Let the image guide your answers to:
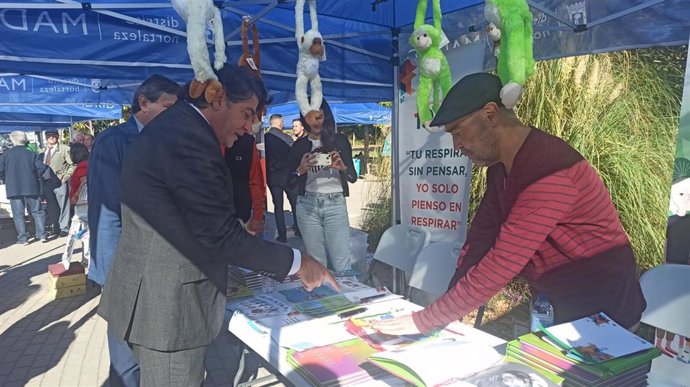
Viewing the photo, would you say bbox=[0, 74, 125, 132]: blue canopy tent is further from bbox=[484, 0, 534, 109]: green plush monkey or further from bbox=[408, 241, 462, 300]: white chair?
bbox=[484, 0, 534, 109]: green plush monkey

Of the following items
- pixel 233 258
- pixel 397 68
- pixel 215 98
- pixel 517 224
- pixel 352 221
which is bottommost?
pixel 352 221

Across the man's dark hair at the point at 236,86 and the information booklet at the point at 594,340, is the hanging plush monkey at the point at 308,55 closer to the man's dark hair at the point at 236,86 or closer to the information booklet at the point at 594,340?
the man's dark hair at the point at 236,86

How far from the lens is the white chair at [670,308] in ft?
6.64

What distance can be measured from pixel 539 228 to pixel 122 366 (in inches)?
81.2

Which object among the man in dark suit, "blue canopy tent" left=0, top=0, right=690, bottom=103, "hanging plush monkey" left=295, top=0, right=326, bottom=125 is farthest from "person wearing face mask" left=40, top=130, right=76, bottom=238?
the man in dark suit

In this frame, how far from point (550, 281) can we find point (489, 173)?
456mm

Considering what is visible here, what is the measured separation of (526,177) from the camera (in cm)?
144

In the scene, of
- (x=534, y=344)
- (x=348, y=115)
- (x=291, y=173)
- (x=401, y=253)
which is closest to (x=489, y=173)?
(x=534, y=344)

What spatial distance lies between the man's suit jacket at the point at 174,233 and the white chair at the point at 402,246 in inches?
71.3

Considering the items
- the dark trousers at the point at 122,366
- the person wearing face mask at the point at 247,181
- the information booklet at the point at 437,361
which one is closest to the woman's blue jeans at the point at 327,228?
the person wearing face mask at the point at 247,181

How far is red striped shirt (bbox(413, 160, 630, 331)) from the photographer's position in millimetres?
1395

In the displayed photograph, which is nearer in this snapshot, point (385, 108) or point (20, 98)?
point (20, 98)

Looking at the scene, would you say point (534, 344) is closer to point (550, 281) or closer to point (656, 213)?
point (550, 281)

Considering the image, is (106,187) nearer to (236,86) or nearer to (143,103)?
(143,103)
